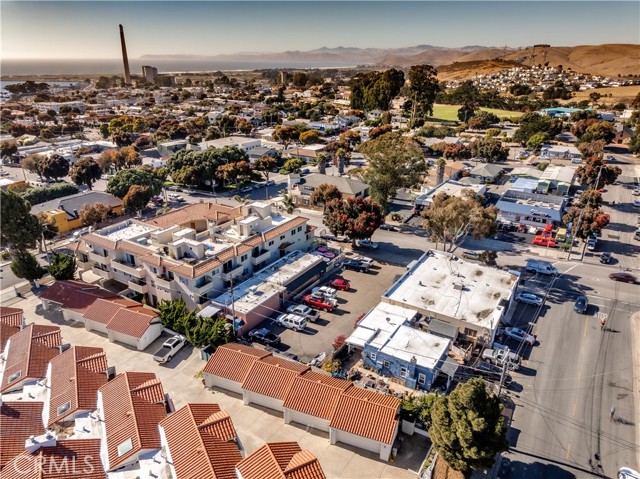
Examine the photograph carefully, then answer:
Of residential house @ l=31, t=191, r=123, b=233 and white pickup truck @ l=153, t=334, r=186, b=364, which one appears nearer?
white pickup truck @ l=153, t=334, r=186, b=364

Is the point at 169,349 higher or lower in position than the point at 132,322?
lower

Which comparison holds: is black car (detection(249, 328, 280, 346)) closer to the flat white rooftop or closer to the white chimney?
the flat white rooftop

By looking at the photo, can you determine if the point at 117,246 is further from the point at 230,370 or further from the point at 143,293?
the point at 230,370

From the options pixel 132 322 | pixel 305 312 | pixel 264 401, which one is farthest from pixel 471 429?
pixel 132 322

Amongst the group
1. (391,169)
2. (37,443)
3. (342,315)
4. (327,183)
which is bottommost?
(342,315)

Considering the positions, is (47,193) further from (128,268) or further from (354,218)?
(354,218)

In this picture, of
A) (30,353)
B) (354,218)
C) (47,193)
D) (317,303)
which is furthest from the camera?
(47,193)

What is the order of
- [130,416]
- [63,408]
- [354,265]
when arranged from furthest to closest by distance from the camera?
[354,265] < [63,408] < [130,416]

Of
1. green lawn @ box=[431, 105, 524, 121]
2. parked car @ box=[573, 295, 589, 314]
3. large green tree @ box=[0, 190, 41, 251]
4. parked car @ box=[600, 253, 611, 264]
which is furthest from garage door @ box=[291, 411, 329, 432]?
green lawn @ box=[431, 105, 524, 121]
